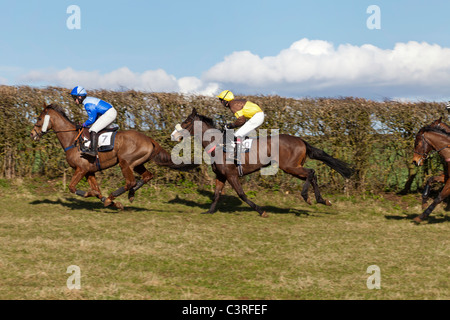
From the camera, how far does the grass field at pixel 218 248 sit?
17.4ft

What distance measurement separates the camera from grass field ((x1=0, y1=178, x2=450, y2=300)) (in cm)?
529

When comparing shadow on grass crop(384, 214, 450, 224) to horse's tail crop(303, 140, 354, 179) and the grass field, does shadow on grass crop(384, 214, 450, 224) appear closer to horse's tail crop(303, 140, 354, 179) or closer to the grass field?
the grass field

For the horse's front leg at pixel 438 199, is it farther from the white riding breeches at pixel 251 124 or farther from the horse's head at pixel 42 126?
the horse's head at pixel 42 126

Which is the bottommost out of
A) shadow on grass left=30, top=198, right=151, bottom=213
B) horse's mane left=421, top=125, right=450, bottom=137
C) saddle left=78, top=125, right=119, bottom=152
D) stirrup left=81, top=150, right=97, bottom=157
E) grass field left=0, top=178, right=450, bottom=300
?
grass field left=0, top=178, right=450, bottom=300

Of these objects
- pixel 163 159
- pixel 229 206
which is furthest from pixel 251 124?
pixel 229 206

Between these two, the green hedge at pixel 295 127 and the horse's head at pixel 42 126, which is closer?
the horse's head at pixel 42 126

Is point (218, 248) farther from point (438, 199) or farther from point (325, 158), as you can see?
point (438, 199)

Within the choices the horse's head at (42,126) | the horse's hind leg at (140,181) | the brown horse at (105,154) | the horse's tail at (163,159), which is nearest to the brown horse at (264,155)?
the horse's tail at (163,159)

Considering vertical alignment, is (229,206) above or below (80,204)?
below

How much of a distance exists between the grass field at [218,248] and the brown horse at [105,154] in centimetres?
62

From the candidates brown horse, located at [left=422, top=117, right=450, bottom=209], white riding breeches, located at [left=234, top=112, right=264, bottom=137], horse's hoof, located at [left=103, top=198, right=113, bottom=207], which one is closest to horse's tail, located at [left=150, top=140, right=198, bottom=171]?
horse's hoof, located at [left=103, top=198, right=113, bottom=207]

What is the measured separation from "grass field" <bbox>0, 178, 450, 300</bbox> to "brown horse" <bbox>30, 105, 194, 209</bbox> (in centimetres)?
62

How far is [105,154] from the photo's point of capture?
966cm

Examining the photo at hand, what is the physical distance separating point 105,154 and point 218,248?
3652 mm
